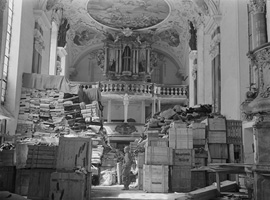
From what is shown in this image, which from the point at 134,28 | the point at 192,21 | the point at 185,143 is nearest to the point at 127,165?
the point at 185,143

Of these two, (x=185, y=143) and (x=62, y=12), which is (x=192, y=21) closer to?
(x=62, y=12)

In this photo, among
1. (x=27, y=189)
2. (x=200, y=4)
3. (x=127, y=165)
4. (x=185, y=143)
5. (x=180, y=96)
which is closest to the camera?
(x=27, y=189)

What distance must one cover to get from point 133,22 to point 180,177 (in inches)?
554

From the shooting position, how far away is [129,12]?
71.4ft

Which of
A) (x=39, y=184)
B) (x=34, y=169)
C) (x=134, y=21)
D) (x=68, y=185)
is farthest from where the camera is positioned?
(x=134, y=21)

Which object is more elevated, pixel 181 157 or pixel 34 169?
pixel 181 157

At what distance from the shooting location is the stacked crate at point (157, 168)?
11.0 meters

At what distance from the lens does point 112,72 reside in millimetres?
23609

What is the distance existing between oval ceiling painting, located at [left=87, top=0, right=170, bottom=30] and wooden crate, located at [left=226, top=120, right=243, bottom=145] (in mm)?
10544

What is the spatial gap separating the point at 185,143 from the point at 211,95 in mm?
7234

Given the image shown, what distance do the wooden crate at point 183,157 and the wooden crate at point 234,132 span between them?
1165 millimetres

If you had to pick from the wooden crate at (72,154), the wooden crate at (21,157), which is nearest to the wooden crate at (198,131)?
the wooden crate at (72,154)

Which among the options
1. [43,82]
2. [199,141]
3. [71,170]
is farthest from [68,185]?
[43,82]

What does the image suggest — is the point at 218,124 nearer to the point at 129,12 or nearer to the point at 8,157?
the point at 8,157
